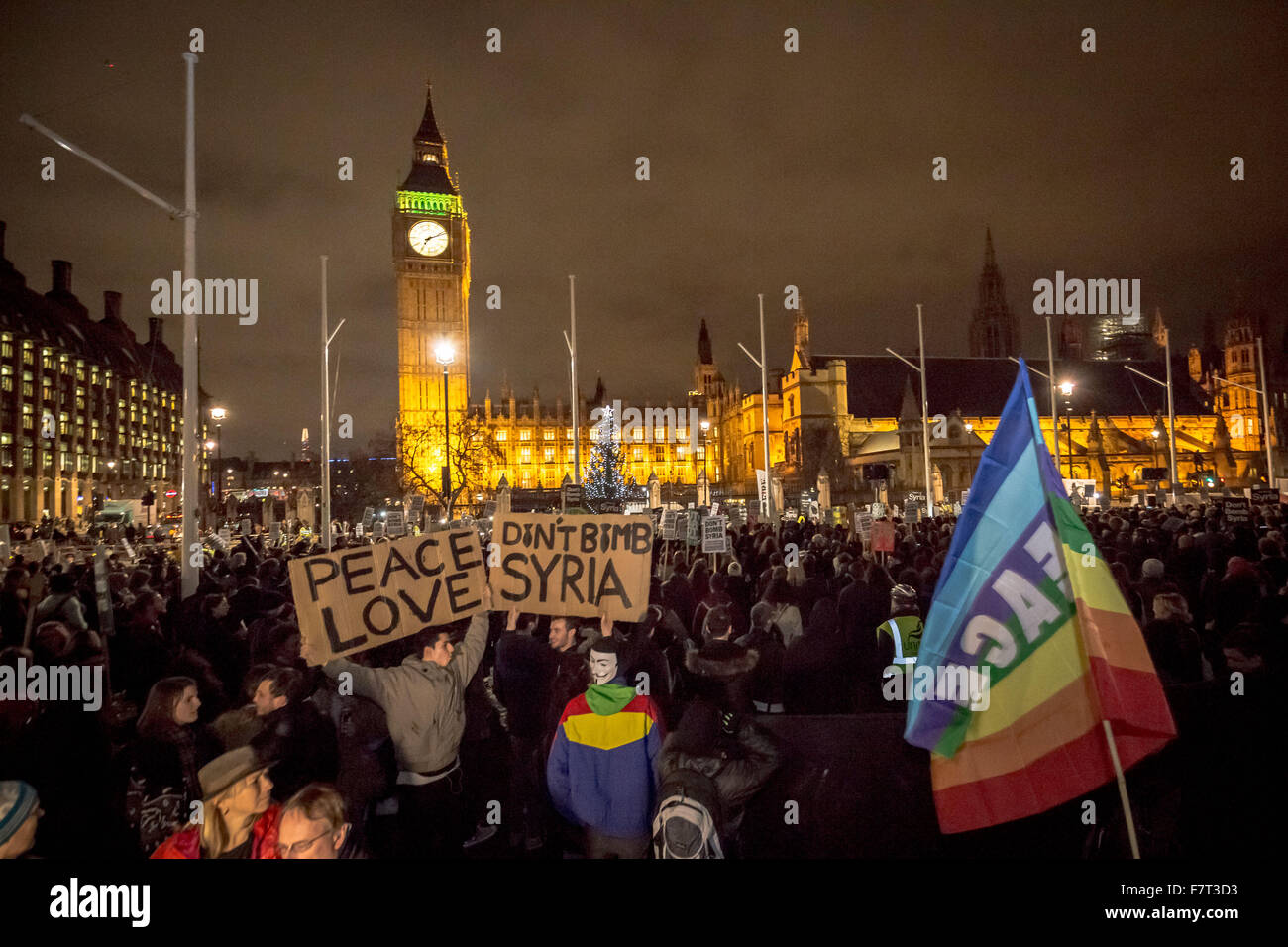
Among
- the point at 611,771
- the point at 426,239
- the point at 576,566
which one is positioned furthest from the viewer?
the point at 426,239

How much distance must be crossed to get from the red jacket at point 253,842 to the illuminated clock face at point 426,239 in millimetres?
86613

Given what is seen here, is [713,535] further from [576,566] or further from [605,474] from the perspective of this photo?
[605,474]

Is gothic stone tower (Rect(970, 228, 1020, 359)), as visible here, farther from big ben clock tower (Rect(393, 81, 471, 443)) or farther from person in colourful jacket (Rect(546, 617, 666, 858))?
person in colourful jacket (Rect(546, 617, 666, 858))

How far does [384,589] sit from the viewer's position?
5.10 m

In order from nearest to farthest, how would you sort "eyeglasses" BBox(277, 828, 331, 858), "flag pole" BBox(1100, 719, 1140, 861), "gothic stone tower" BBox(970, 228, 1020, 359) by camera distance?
"flag pole" BBox(1100, 719, 1140, 861), "eyeglasses" BBox(277, 828, 331, 858), "gothic stone tower" BBox(970, 228, 1020, 359)

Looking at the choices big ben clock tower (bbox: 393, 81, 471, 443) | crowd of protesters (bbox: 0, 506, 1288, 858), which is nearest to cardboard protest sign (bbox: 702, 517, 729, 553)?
crowd of protesters (bbox: 0, 506, 1288, 858)

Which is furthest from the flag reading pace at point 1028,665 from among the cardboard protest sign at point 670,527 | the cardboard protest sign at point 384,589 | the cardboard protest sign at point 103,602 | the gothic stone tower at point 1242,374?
the gothic stone tower at point 1242,374

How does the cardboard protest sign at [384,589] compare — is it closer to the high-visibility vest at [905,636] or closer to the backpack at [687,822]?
the backpack at [687,822]

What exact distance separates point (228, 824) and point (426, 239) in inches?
3455

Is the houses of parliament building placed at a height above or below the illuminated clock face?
below

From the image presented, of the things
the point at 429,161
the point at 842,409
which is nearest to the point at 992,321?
the point at 842,409

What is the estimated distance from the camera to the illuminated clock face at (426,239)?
83.1 metres

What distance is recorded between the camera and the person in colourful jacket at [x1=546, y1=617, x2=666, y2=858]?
3.84m
